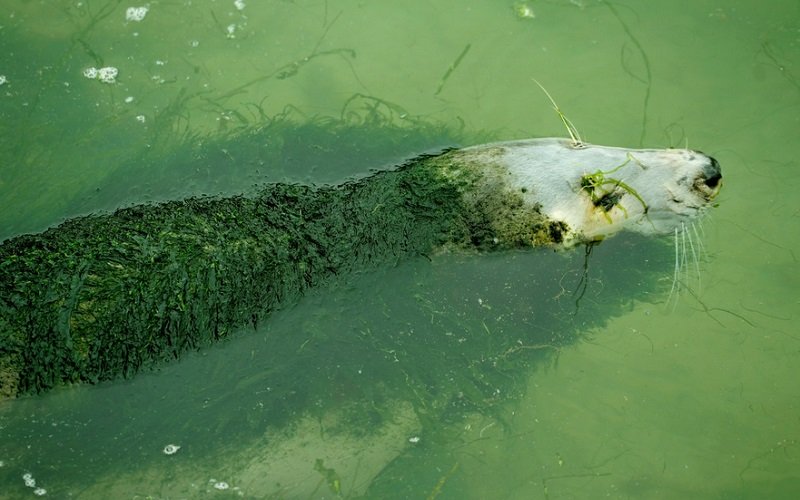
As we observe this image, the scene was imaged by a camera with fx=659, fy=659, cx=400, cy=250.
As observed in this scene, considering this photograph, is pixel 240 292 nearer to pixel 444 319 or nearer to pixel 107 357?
pixel 107 357

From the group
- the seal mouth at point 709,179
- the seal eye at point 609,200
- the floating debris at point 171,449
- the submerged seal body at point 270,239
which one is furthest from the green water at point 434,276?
the seal mouth at point 709,179

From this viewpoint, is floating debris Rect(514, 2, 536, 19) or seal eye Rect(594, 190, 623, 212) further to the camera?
floating debris Rect(514, 2, 536, 19)

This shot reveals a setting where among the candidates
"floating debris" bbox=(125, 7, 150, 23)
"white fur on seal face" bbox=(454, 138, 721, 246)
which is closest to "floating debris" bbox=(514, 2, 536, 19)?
"white fur on seal face" bbox=(454, 138, 721, 246)

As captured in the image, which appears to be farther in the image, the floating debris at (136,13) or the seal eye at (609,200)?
the floating debris at (136,13)

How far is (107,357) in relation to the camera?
2826mm

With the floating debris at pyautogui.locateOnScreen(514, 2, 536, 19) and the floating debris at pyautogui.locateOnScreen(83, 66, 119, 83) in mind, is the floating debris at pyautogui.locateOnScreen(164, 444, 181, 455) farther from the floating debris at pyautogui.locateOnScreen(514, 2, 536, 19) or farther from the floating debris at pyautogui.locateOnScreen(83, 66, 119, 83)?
the floating debris at pyautogui.locateOnScreen(514, 2, 536, 19)

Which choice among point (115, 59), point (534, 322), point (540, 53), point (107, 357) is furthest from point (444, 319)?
point (115, 59)

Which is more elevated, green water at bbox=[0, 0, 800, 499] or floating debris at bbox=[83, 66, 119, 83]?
floating debris at bbox=[83, 66, 119, 83]

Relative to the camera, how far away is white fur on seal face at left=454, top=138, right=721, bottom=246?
121 inches

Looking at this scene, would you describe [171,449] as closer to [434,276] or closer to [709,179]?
[434,276]

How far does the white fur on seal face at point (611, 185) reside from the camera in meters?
3.08

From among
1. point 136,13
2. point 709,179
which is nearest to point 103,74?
point 136,13

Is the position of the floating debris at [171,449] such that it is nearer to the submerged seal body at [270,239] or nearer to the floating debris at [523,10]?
the submerged seal body at [270,239]

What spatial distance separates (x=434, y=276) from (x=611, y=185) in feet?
3.07
